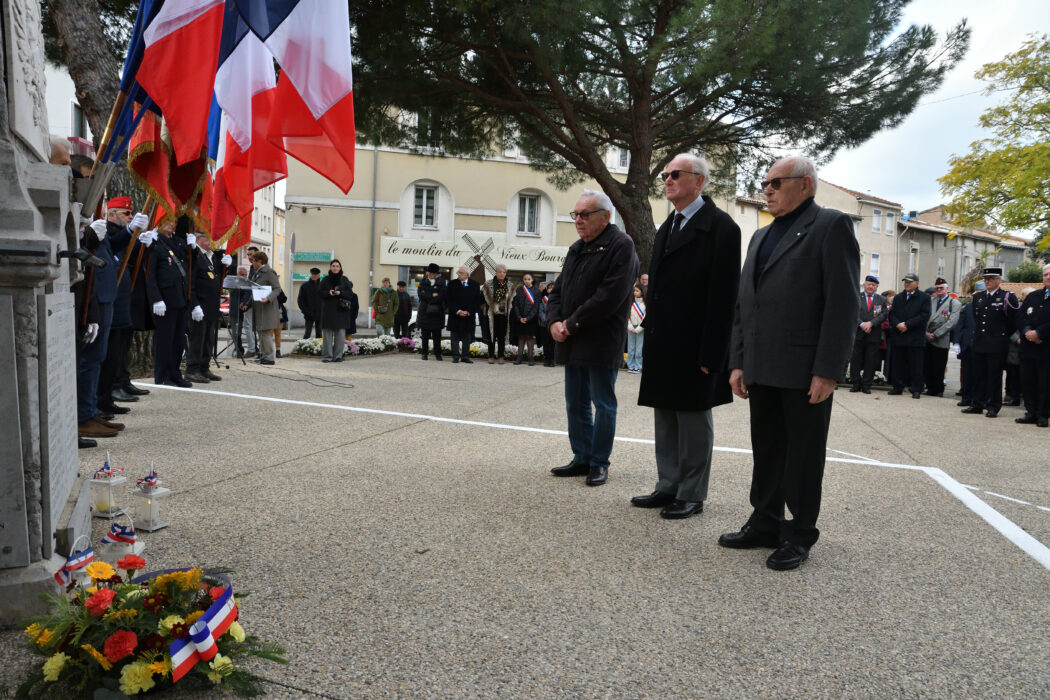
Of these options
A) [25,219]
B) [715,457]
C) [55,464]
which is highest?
[25,219]

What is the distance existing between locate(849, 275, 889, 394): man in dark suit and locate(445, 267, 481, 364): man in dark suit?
23.6 ft

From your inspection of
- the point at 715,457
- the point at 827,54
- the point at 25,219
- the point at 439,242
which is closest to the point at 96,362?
the point at 25,219

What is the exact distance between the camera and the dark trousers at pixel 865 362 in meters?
13.3

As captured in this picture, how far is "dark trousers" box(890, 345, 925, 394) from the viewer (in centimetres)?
1288

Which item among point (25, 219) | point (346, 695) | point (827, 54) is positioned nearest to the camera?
point (346, 695)

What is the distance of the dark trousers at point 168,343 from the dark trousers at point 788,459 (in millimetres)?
7057

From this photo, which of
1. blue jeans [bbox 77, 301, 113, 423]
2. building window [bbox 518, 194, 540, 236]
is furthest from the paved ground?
building window [bbox 518, 194, 540, 236]

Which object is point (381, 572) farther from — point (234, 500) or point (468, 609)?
point (234, 500)

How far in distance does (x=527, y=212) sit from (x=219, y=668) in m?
32.6

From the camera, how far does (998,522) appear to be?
15.0 ft

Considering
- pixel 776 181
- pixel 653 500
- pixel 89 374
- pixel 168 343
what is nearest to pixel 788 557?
pixel 653 500

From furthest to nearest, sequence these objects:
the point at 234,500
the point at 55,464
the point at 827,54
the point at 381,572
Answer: the point at 827,54
the point at 234,500
the point at 381,572
the point at 55,464

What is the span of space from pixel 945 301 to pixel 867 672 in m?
12.2

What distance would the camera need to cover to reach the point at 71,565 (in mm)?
2719
